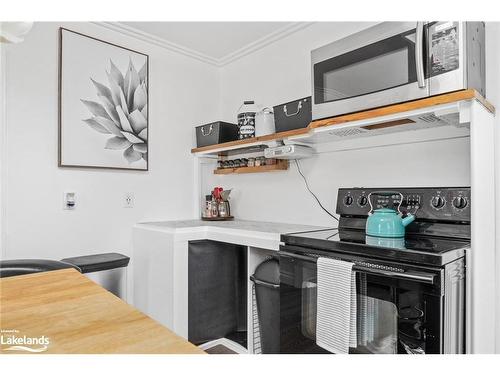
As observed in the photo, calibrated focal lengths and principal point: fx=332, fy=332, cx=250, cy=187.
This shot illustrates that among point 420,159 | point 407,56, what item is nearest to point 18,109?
point 407,56

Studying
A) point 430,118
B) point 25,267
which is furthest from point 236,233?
point 430,118

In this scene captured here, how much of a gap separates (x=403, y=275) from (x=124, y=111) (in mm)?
2134

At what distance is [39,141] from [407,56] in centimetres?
213

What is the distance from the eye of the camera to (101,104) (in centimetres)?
235

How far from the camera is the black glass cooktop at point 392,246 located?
3.90ft

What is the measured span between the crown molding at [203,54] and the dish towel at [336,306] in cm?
184

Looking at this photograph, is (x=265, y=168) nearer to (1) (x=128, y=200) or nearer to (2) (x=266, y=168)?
(2) (x=266, y=168)

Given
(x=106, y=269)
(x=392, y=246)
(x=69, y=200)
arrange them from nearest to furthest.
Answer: (x=392, y=246) → (x=106, y=269) → (x=69, y=200)

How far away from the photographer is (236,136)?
8.90 feet

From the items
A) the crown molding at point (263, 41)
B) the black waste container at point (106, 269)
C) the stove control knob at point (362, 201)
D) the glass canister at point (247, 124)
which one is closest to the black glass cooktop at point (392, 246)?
the stove control knob at point (362, 201)

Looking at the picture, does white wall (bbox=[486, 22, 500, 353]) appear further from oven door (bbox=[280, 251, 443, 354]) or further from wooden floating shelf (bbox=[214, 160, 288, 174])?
wooden floating shelf (bbox=[214, 160, 288, 174])

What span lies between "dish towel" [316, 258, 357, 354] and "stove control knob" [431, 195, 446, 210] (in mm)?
585

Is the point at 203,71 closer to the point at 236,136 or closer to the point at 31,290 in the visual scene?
the point at 236,136

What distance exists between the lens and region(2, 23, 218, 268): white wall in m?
2.01
